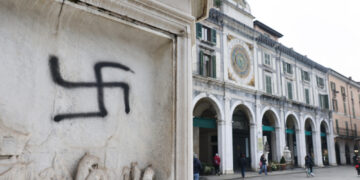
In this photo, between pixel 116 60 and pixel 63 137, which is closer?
pixel 63 137

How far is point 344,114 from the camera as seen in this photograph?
35.1m

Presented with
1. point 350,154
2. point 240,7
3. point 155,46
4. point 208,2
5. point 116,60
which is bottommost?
point 350,154

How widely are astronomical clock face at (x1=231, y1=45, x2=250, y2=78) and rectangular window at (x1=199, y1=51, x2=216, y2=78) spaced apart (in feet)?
7.22

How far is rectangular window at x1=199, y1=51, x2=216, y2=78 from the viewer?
18.3 metres

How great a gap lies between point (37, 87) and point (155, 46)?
1013 mm

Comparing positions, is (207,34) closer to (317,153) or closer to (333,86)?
(317,153)

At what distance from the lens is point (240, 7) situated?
898 inches

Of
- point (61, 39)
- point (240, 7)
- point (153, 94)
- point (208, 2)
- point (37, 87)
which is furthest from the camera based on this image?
point (240, 7)

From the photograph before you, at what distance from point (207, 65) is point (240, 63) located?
3330mm

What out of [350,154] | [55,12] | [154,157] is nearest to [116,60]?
[55,12]

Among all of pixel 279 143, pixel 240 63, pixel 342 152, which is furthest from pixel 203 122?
pixel 342 152

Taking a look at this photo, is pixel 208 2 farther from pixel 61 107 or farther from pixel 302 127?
pixel 302 127

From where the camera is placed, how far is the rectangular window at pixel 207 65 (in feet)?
60.1

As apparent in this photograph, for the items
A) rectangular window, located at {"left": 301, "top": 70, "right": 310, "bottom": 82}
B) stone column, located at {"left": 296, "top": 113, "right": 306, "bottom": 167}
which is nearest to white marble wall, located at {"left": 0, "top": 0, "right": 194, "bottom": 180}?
stone column, located at {"left": 296, "top": 113, "right": 306, "bottom": 167}
